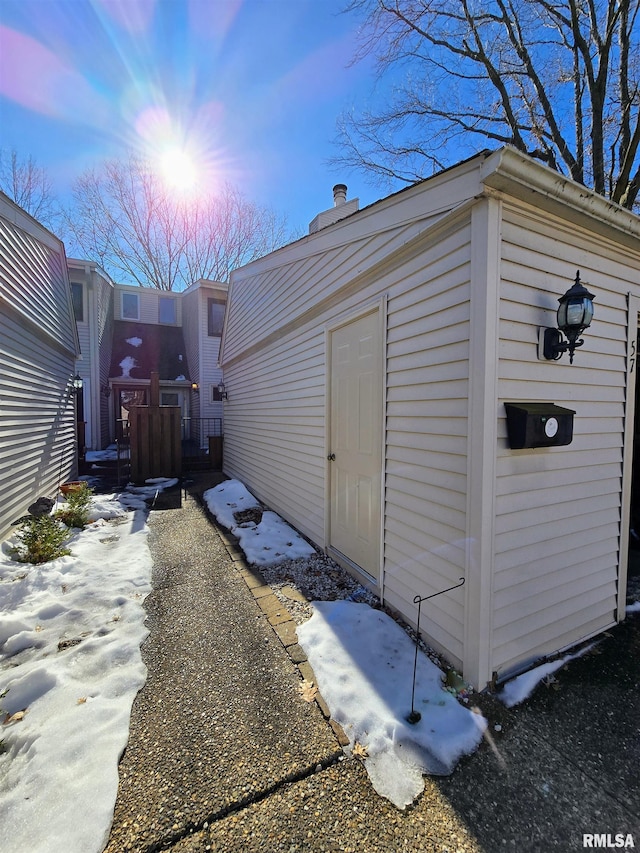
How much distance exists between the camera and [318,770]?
5.29ft

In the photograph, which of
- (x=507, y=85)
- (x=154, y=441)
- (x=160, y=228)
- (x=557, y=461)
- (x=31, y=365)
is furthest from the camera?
(x=160, y=228)

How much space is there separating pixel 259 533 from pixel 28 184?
18.2 metres

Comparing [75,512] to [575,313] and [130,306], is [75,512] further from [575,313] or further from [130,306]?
[130,306]

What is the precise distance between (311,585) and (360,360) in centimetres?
212

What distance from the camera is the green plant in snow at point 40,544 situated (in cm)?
368

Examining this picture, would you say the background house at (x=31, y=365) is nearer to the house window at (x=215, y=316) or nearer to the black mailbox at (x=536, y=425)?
the house window at (x=215, y=316)

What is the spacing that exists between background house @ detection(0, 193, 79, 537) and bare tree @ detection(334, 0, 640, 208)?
235 inches

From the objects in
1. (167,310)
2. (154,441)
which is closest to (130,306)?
(167,310)

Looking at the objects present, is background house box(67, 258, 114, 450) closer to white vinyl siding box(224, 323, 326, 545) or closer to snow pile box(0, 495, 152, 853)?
white vinyl siding box(224, 323, 326, 545)

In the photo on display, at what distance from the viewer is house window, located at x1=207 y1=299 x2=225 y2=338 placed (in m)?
12.3

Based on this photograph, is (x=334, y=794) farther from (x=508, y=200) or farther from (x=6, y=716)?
(x=508, y=200)

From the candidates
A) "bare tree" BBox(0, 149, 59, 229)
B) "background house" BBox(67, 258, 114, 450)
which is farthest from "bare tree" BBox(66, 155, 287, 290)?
"background house" BBox(67, 258, 114, 450)

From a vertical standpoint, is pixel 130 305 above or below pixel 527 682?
above

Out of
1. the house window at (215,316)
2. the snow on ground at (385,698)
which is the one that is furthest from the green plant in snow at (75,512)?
the house window at (215,316)
